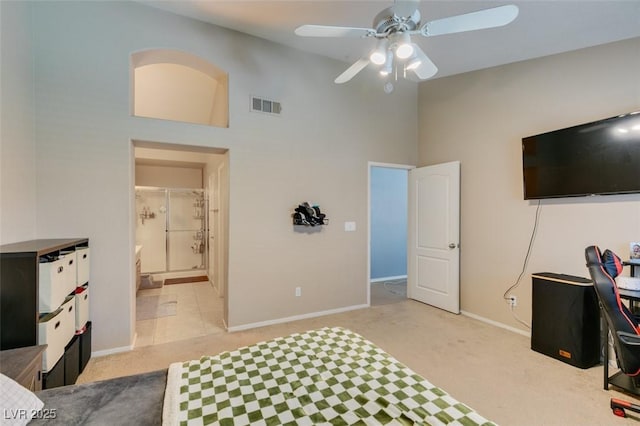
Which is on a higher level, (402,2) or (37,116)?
(402,2)

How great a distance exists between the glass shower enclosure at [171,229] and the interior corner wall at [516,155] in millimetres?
4941

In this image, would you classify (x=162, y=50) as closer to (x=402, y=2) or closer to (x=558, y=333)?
(x=402, y=2)

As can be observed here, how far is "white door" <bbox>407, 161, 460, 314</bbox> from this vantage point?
3.77m

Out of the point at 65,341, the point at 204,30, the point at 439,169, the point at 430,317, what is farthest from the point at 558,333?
the point at 204,30

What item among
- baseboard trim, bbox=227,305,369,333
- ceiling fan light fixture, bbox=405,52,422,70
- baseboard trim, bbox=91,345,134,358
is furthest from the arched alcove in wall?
baseboard trim, bbox=91,345,134,358

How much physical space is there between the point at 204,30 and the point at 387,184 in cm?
413

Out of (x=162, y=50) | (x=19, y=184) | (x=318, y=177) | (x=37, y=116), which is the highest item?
(x=162, y=50)

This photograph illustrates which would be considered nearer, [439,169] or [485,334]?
[485,334]

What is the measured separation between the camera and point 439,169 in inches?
156

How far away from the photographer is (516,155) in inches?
126

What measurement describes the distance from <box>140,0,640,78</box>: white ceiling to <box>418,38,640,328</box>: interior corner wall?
0.21 meters

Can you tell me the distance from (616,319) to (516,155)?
2028mm

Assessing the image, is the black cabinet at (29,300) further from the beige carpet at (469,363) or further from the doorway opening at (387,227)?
the doorway opening at (387,227)

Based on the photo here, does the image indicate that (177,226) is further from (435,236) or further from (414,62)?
(414,62)
